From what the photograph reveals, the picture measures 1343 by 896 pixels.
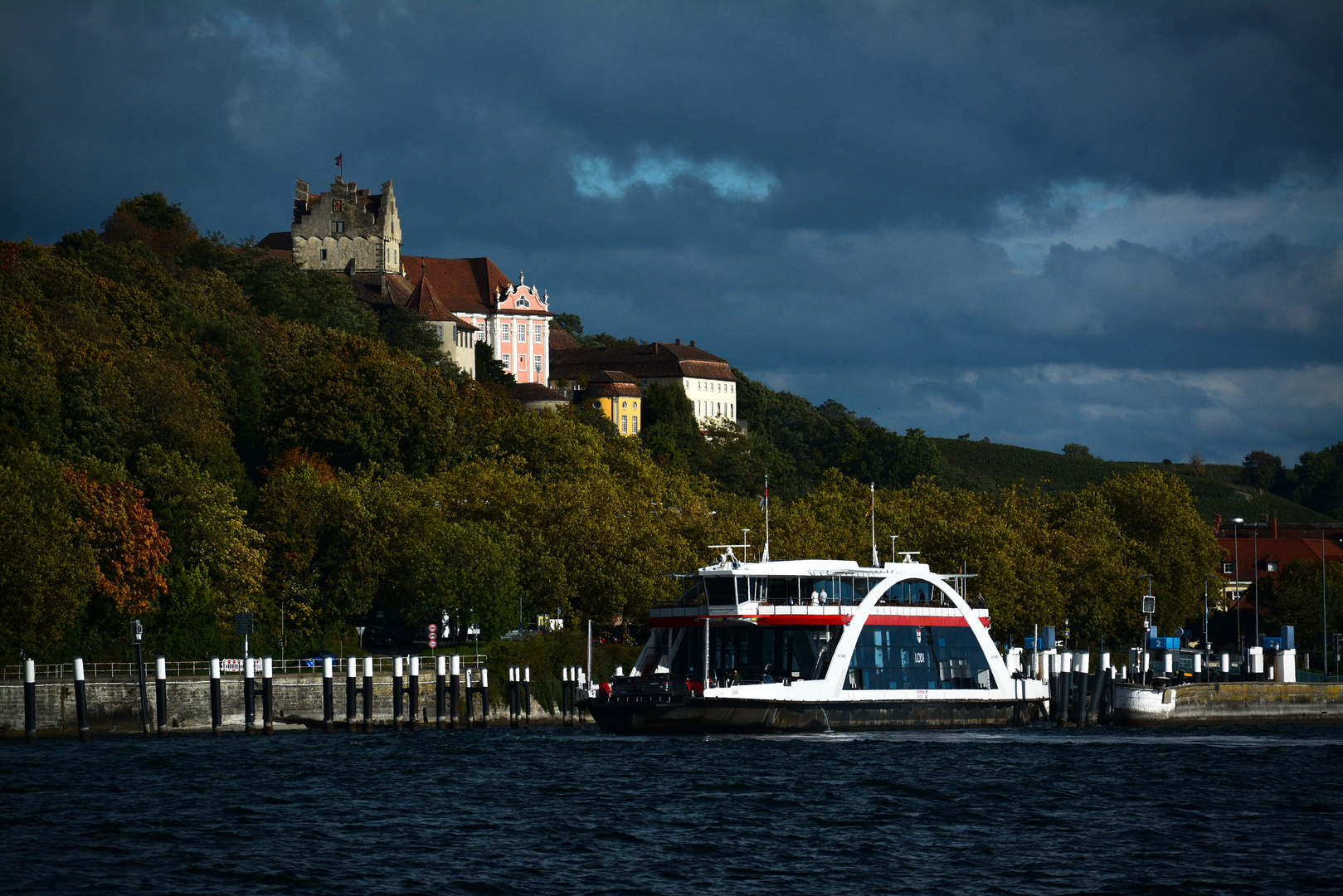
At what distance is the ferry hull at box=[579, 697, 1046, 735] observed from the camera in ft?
180

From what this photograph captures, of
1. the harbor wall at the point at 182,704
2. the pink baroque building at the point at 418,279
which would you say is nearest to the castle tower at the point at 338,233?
the pink baroque building at the point at 418,279

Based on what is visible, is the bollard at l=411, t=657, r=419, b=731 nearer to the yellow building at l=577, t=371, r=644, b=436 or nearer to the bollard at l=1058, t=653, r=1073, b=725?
the bollard at l=1058, t=653, r=1073, b=725

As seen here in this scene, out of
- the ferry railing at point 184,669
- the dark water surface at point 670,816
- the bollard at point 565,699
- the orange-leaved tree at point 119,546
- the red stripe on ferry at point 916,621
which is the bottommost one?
the dark water surface at point 670,816

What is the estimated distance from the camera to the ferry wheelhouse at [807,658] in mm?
55469

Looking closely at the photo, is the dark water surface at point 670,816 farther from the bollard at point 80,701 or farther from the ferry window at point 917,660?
the ferry window at point 917,660

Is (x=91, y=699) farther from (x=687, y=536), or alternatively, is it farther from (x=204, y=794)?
(x=687, y=536)

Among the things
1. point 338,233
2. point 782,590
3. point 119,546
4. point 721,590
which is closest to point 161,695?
point 119,546

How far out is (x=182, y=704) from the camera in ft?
203

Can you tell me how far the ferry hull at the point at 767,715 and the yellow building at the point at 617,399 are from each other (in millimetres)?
124083

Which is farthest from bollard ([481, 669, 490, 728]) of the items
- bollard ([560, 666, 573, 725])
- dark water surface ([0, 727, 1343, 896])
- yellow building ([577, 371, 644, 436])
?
yellow building ([577, 371, 644, 436])

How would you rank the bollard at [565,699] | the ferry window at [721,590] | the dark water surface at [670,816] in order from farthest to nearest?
the bollard at [565,699], the ferry window at [721,590], the dark water surface at [670,816]

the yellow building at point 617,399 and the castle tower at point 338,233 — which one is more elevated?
the castle tower at point 338,233

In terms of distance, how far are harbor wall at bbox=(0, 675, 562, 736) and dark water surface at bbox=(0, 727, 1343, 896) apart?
224 cm

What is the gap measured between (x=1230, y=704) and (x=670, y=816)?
1485 inches
